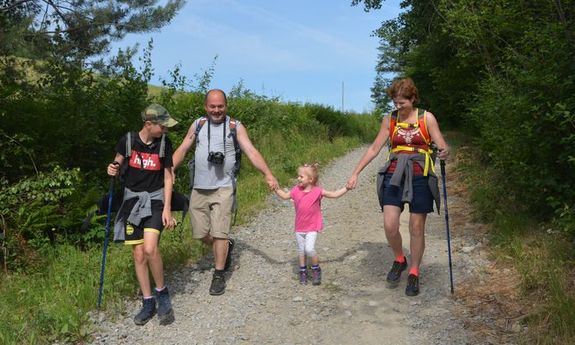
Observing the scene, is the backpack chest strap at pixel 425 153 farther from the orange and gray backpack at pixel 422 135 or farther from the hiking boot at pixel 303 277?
the hiking boot at pixel 303 277

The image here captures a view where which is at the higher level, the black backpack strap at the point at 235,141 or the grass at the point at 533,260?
the black backpack strap at the point at 235,141

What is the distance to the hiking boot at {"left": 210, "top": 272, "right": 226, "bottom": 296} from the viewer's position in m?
5.49

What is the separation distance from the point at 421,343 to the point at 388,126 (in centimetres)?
217

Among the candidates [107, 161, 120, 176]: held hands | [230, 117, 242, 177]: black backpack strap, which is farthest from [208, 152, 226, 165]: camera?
[107, 161, 120, 176]: held hands

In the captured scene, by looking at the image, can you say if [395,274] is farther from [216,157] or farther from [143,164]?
[143,164]

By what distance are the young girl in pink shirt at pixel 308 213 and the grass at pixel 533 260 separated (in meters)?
2.03

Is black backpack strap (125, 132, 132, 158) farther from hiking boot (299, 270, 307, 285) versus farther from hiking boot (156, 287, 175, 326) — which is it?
hiking boot (299, 270, 307, 285)

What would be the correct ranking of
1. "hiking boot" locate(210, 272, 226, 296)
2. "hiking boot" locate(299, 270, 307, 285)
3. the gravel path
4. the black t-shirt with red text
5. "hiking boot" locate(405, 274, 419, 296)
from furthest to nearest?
"hiking boot" locate(299, 270, 307, 285) → "hiking boot" locate(210, 272, 226, 296) → "hiking boot" locate(405, 274, 419, 296) → the black t-shirt with red text → the gravel path

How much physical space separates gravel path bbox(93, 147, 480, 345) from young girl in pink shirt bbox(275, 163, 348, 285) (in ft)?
0.82

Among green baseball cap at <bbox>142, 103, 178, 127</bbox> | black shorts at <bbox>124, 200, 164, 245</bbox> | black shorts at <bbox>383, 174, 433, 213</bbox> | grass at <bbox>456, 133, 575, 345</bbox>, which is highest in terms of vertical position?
green baseball cap at <bbox>142, 103, 178, 127</bbox>

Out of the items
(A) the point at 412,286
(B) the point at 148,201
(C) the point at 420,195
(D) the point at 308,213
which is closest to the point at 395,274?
(A) the point at 412,286

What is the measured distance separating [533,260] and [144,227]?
3.96 m

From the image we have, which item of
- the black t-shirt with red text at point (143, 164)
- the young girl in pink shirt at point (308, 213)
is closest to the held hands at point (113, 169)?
the black t-shirt with red text at point (143, 164)

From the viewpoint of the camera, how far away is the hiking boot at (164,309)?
15.8ft
